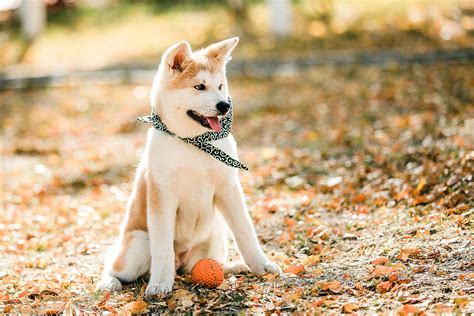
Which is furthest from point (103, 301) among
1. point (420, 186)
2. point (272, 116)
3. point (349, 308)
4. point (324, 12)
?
point (324, 12)

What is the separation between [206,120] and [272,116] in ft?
21.0

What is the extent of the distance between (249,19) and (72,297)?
43.8 feet

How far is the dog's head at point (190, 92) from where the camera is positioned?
184 inches

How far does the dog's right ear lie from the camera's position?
4699 mm

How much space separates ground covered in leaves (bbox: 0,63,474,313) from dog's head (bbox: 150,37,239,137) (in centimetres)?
117

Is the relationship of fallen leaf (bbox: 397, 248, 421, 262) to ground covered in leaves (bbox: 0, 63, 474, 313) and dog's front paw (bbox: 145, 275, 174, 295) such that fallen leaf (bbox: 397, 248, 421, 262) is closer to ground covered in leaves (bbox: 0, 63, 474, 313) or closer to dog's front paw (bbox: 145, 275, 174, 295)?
ground covered in leaves (bbox: 0, 63, 474, 313)

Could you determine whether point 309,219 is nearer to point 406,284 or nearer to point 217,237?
point 217,237

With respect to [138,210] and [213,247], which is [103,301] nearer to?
[138,210]

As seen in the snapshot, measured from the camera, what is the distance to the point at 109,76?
48.0 feet

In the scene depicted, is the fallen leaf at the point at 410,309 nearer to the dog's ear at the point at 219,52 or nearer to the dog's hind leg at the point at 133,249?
the dog's hind leg at the point at 133,249

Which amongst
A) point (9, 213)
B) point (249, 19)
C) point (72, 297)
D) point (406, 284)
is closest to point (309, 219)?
point (406, 284)

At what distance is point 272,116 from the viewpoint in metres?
11.1

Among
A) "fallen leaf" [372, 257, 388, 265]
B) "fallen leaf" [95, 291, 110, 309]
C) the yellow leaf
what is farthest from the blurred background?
"fallen leaf" [95, 291, 110, 309]

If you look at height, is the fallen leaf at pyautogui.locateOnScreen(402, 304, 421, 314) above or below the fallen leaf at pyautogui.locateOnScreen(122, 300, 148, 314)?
above
